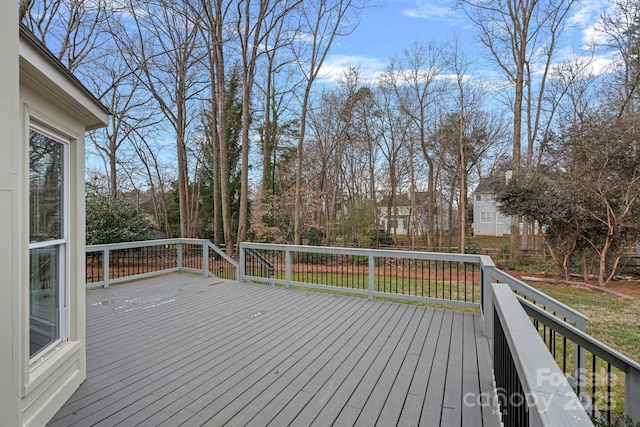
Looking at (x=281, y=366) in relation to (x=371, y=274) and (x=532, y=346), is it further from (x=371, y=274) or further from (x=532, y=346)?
(x=371, y=274)

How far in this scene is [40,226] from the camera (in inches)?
82.0

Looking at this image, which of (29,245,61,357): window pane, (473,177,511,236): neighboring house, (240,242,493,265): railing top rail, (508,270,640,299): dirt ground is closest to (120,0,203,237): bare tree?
(240,242,493,265): railing top rail

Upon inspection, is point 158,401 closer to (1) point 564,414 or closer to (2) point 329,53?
(1) point 564,414

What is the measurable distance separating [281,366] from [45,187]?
2.24m

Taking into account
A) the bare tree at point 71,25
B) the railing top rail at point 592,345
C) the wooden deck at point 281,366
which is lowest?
the wooden deck at point 281,366

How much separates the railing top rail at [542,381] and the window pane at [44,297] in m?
2.59

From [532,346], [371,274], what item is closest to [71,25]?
[371,274]

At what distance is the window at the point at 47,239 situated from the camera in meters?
2.00

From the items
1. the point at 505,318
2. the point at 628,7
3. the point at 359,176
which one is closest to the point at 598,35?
the point at 628,7

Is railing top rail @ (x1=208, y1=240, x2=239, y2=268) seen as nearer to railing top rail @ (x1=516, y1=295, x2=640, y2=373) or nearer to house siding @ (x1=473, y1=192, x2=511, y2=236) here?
railing top rail @ (x1=516, y1=295, x2=640, y2=373)

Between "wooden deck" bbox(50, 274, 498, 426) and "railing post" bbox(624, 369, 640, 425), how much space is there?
2.70ft

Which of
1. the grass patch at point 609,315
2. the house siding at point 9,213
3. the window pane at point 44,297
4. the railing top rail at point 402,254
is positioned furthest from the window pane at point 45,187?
the grass patch at point 609,315

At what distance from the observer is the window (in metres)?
2.00

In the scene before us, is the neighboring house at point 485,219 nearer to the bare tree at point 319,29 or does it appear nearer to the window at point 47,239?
the bare tree at point 319,29
